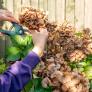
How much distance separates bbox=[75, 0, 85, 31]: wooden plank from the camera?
17.6 feet

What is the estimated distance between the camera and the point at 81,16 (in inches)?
212

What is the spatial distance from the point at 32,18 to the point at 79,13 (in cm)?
280

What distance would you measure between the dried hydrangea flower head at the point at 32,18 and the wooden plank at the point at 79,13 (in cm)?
264

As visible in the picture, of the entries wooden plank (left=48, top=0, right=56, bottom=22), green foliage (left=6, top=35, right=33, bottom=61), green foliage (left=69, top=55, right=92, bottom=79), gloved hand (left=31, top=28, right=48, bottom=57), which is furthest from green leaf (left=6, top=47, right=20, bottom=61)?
wooden plank (left=48, top=0, right=56, bottom=22)

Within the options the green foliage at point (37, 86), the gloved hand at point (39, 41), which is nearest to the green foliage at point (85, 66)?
the green foliage at point (37, 86)

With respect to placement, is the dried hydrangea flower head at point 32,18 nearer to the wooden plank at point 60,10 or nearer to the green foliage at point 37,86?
the green foliage at point 37,86

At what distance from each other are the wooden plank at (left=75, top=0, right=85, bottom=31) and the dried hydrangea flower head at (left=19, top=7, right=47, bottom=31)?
264 cm

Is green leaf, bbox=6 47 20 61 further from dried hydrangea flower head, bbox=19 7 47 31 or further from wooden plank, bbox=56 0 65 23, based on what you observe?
wooden plank, bbox=56 0 65 23

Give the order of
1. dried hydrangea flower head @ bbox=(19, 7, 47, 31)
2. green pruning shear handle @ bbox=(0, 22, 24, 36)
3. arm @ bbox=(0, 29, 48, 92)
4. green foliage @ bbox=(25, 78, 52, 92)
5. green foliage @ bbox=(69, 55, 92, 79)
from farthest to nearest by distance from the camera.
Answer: green foliage @ bbox=(69, 55, 92, 79) < green foliage @ bbox=(25, 78, 52, 92) < dried hydrangea flower head @ bbox=(19, 7, 47, 31) < green pruning shear handle @ bbox=(0, 22, 24, 36) < arm @ bbox=(0, 29, 48, 92)

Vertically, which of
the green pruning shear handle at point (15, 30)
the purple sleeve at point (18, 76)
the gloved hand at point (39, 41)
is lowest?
the purple sleeve at point (18, 76)

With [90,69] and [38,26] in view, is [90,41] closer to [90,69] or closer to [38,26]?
[90,69]

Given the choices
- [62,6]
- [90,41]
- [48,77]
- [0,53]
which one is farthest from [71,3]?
[48,77]

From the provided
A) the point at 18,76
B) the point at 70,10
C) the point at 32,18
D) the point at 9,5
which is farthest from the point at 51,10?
the point at 18,76

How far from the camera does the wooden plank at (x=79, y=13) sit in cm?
535
